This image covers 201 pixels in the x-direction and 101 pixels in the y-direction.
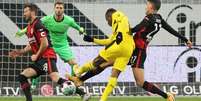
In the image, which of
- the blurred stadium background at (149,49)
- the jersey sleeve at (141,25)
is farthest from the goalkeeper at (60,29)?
the jersey sleeve at (141,25)

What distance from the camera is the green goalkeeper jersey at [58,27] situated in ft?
47.4

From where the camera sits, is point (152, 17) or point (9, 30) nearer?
point (152, 17)

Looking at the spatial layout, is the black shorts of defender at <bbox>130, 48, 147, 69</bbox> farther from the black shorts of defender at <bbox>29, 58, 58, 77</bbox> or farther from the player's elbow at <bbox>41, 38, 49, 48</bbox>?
the player's elbow at <bbox>41, 38, 49, 48</bbox>

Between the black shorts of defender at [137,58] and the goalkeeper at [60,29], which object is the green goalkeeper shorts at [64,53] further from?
the black shorts of defender at [137,58]

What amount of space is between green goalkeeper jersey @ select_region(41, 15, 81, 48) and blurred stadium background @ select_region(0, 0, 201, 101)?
1795 mm

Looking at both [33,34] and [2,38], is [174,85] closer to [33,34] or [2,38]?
[2,38]

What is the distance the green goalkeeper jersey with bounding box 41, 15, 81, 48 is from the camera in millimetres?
14461

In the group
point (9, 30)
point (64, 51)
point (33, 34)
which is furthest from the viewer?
point (9, 30)

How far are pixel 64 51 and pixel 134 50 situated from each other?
3.40 metres

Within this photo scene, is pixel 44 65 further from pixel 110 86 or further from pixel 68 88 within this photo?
pixel 110 86

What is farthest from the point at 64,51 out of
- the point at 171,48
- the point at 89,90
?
the point at 171,48

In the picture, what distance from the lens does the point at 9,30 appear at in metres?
16.4

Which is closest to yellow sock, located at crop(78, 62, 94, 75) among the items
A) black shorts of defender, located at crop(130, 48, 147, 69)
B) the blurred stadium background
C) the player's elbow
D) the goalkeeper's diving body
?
the goalkeeper's diving body

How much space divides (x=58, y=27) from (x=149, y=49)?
117 inches
